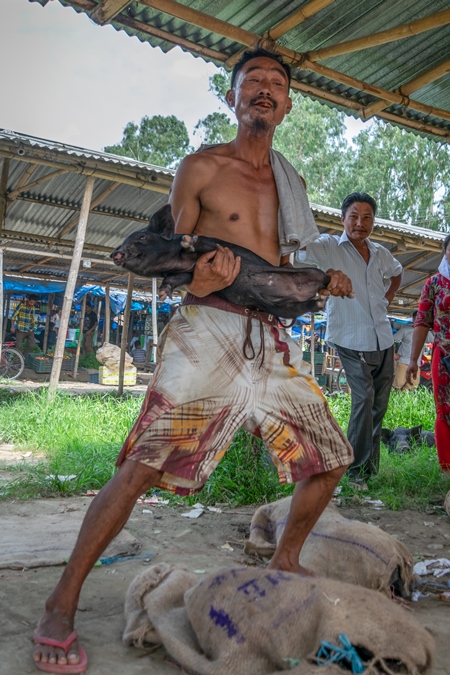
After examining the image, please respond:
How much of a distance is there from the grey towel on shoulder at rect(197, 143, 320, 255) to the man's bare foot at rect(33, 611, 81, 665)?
1.67 metres

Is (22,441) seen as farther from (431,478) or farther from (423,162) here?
(423,162)

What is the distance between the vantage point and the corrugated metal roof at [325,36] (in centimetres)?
357

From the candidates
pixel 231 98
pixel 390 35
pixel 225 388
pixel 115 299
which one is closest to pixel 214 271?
pixel 225 388

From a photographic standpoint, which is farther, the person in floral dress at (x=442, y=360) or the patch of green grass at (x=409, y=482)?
the person in floral dress at (x=442, y=360)

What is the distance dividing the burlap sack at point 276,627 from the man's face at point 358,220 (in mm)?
3539

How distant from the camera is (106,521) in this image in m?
1.88

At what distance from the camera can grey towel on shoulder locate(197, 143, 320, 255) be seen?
251 cm

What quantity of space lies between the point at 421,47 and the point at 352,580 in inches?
140

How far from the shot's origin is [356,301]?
4840 millimetres

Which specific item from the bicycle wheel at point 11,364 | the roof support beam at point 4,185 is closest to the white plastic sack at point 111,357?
the bicycle wheel at point 11,364

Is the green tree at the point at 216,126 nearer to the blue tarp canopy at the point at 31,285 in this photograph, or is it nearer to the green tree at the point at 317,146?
the green tree at the point at 317,146

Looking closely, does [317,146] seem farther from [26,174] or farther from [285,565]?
[285,565]

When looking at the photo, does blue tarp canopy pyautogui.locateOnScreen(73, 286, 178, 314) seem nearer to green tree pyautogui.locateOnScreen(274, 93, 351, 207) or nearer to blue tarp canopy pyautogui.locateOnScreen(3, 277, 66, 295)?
blue tarp canopy pyautogui.locateOnScreen(3, 277, 66, 295)

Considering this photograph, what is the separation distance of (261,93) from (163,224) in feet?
2.74
